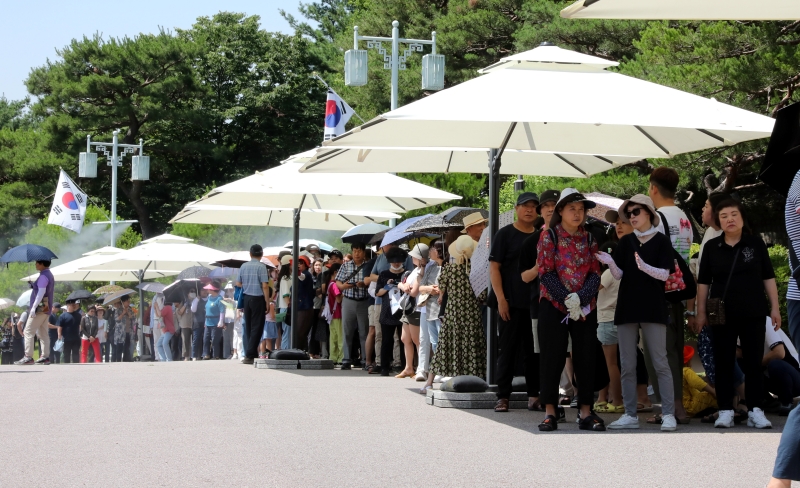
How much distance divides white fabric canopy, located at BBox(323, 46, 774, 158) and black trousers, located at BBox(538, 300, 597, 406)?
1561 mm

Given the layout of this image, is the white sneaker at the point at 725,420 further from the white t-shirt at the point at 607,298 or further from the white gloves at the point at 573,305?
the white gloves at the point at 573,305

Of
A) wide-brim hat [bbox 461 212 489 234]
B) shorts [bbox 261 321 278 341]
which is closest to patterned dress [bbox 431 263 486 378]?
wide-brim hat [bbox 461 212 489 234]

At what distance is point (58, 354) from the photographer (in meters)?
33.3

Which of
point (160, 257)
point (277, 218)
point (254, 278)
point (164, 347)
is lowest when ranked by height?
point (164, 347)

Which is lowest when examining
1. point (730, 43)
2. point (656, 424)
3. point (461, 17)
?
point (656, 424)

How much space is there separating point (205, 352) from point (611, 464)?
21.1 metres

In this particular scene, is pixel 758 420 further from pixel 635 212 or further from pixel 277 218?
pixel 277 218

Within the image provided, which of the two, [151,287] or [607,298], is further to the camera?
[151,287]

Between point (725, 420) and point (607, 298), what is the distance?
1.56 m

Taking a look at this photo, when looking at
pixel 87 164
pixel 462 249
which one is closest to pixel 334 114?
pixel 462 249

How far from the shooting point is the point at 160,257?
2795 centimetres

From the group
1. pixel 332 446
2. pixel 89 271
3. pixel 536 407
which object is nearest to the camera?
pixel 332 446

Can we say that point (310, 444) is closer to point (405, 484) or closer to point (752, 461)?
point (405, 484)

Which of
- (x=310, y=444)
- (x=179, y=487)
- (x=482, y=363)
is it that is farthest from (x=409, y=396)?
(x=179, y=487)
